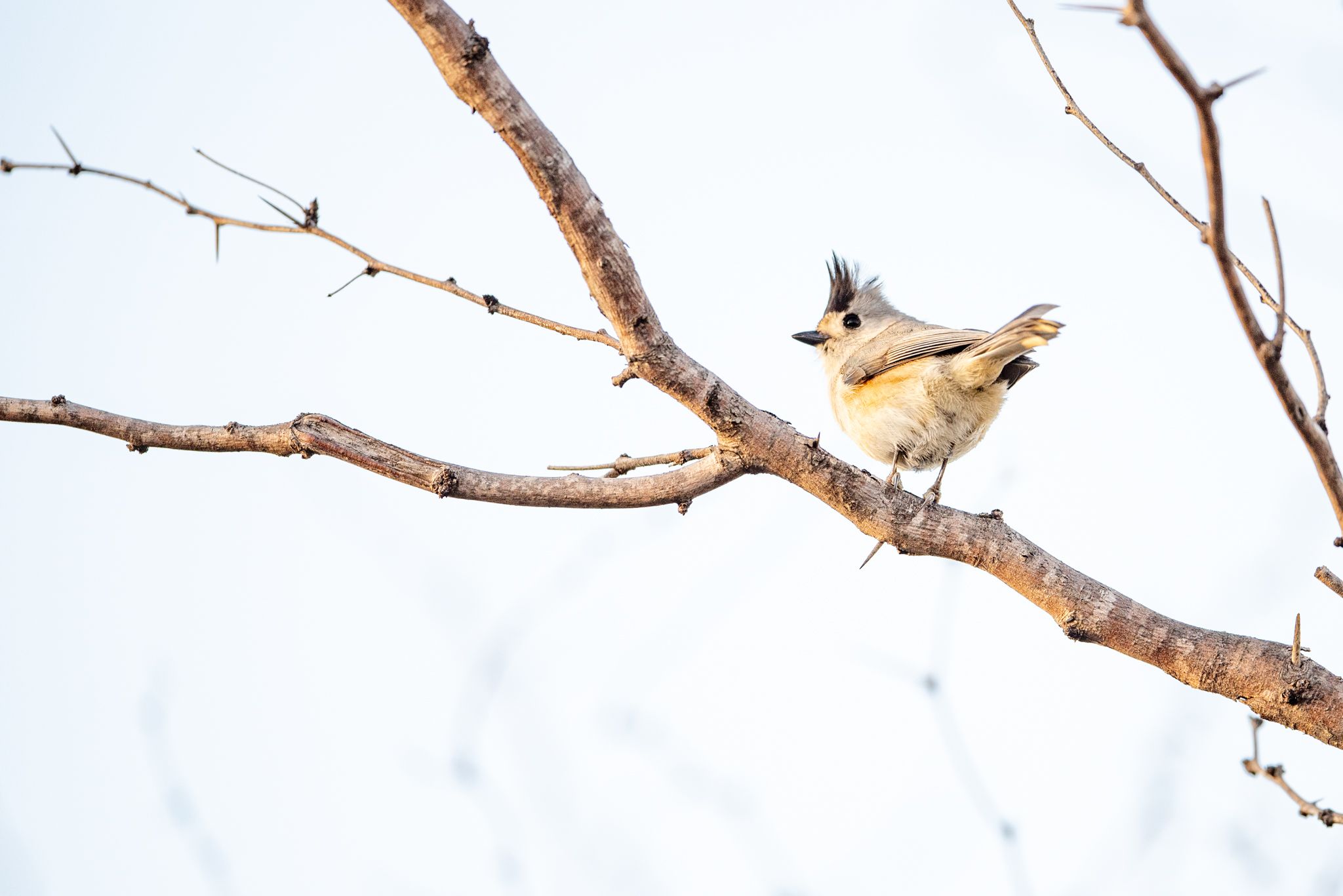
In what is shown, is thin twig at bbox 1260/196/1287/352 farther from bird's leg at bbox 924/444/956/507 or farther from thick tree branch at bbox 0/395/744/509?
bird's leg at bbox 924/444/956/507

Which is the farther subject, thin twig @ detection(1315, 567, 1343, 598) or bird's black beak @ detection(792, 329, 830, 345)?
bird's black beak @ detection(792, 329, 830, 345)

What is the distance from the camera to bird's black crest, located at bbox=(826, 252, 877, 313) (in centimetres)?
580

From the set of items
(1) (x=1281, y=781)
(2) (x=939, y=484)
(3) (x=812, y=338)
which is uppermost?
(3) (x=812, y=338)

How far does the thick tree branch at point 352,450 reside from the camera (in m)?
2.78

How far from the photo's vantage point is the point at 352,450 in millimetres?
2789

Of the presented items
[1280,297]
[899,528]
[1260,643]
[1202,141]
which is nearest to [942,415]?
[899,528]

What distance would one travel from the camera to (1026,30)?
2.51 m

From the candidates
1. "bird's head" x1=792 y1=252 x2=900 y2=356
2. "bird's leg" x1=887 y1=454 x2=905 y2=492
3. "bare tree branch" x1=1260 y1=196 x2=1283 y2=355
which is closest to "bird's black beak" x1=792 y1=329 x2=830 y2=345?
"bird's head" x1=792 y1=252 x2=900 y2=356

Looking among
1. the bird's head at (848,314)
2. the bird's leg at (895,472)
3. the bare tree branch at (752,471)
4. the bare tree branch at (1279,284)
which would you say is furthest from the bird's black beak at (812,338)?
the bare tree branch at (1279,284)

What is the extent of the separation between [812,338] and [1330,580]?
11.1 feet

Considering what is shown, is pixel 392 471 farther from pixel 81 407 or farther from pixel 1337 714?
pixel 1337 714

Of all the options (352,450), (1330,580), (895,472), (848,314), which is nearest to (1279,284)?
(1330,580)

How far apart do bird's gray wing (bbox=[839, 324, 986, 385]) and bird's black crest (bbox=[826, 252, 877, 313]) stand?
2.32 ft

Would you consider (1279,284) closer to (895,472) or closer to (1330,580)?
(1330,580)
